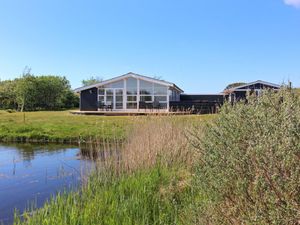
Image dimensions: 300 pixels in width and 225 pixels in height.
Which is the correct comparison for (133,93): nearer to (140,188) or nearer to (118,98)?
(118,98)

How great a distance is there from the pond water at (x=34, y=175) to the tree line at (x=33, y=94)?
94.4ft

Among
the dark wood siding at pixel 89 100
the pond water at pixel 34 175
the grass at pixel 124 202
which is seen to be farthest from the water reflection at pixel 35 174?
the dark wood siding at pixel 89 100

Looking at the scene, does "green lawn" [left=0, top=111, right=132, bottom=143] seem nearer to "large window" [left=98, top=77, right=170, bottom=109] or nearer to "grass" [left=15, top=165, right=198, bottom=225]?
"large window" [left=98, top=77, right=170, bottom=109]

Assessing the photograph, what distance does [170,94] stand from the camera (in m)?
30.9

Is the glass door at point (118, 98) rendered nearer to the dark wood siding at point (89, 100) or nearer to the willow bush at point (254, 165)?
the dark wood siding at point (89, 100)

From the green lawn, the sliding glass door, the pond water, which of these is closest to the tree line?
the sliding glass door

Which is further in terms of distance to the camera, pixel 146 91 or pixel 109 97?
pixel 109 97

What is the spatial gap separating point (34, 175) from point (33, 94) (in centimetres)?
3540

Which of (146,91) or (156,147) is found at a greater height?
(146,91)

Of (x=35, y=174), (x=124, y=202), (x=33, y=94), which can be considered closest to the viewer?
(x=124, y=202)

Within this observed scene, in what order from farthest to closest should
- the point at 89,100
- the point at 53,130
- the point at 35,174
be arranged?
the point at 89,100 → the point at 53,130 → the point at 35,174

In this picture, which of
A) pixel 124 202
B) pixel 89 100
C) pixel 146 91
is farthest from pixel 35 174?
pixel 89 100

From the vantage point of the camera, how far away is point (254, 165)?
2.62 metres

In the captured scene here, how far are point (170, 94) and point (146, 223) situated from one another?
26.4 metres
